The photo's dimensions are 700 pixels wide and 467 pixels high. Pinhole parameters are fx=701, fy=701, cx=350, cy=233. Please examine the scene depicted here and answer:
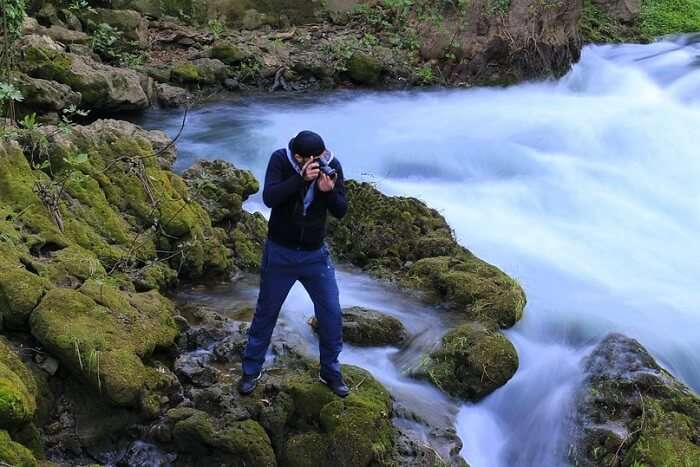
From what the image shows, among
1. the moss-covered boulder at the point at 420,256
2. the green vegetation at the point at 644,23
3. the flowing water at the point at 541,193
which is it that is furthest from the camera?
the green vegetation at the point at 644,23

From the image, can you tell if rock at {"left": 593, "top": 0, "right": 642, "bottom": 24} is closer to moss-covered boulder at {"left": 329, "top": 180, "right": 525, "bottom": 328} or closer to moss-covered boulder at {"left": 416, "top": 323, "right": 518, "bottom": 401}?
moss-covered boulder at {"left": 329, "top": 180, "right": 525, "bottom": 328}

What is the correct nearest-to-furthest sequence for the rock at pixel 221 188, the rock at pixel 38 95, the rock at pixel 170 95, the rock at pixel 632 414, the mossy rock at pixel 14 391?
1. the mossy rock at pixel 14 391
2. the rock at pixel 632 414
3. the rock at pixel 221 188
4. the rock at pixel 38 95
5. the rock at pixel 170 95

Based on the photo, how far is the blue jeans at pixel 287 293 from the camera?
14.3ft

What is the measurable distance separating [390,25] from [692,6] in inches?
476

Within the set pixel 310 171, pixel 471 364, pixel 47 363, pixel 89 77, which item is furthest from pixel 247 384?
pixel 89 77

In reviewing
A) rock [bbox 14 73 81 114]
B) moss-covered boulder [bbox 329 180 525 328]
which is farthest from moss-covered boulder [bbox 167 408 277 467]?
rock [bbox 14 73 81 114]

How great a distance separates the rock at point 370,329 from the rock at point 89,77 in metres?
6.67

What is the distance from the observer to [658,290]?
7672mm

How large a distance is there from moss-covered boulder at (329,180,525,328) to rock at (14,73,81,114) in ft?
14.1

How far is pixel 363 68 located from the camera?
1518 cm

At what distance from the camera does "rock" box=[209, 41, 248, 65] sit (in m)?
14.4


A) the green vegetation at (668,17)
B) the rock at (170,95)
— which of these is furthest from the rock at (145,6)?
the green vegetation at (668,17)

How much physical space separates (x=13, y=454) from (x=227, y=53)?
12058 mm

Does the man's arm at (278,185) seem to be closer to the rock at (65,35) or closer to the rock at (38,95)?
the rock at (38,95)
